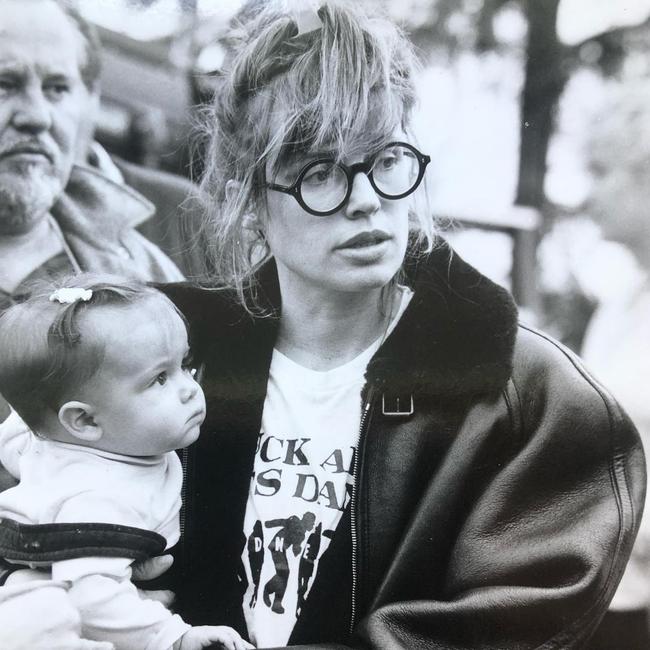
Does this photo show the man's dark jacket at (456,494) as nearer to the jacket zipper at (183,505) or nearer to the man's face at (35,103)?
the jacket zipper at (183,505)

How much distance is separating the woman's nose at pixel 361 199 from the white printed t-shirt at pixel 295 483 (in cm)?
28

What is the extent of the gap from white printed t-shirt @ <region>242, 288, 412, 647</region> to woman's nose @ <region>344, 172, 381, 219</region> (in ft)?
0.92

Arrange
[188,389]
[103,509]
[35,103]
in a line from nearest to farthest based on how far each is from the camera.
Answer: [103,509], [188,389], [35,103]

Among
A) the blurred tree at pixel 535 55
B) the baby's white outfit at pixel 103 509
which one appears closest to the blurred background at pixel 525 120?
the blurred tree at pixel 535 55

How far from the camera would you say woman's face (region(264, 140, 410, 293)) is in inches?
88.0

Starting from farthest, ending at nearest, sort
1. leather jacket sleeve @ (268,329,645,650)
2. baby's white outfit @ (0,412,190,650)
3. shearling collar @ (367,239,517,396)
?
shearling collar @ (367,239,517,396) < leather jacket sleeve @ (268,329,645,650) < baby's white outfit @ (0,412,190,650)

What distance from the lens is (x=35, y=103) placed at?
8.04ft

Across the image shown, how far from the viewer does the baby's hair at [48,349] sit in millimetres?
2113

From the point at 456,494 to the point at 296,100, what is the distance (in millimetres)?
1148

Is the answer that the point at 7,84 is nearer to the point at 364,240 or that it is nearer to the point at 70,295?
the point at 70,295

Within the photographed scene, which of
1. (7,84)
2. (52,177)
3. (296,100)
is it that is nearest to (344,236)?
(296,100)

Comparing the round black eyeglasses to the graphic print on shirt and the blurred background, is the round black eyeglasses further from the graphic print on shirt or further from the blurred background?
the graphic print on shirt

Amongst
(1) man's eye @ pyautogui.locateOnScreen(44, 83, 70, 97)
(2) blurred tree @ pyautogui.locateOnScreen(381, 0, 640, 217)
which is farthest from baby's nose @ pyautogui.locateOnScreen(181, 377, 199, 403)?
(2) blurred tree @ pyautogui.locateOnScreen(381, 0, 640, 217)

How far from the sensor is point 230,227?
7.95ft
